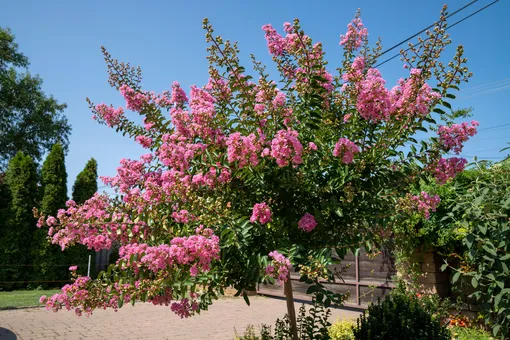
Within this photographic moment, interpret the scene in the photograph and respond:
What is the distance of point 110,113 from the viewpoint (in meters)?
3.47

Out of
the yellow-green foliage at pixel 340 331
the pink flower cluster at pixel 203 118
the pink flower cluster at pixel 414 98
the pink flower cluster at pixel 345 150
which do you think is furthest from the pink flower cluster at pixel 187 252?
the yellow-green foliage at pixel 340 331

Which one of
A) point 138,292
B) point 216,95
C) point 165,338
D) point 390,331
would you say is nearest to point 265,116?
point 216,95

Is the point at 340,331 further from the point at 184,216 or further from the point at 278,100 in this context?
the point at 278,100

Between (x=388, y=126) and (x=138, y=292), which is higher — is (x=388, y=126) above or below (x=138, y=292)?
above

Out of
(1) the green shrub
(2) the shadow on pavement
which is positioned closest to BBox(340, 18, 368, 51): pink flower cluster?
(1) the green shrub

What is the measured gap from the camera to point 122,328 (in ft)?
21.4

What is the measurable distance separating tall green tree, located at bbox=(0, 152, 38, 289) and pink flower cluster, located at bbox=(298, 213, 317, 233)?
12382 mm

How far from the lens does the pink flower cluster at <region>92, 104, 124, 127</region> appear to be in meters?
3.47

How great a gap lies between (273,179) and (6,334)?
5.78 m

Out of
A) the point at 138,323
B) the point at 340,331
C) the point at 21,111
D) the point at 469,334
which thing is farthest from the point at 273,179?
the point at 21,111

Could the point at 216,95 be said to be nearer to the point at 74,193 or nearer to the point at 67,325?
the point at 67,325

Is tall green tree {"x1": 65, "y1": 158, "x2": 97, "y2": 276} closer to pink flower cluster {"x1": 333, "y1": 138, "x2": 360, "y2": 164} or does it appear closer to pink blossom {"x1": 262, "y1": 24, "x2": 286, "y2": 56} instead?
pink blossom {"x1": 262, "y1": 24, "x2": 286, "y2": 56}

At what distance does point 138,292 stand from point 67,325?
212 inches

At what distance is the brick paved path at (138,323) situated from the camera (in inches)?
235
